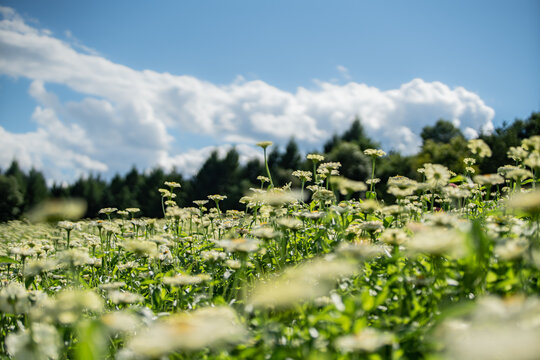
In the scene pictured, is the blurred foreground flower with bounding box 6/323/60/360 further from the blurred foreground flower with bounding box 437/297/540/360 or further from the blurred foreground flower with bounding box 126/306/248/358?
the blurred foreground flower with bounding box 437/297/540/360

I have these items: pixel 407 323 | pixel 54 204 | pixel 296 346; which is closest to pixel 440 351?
pixel 407 323

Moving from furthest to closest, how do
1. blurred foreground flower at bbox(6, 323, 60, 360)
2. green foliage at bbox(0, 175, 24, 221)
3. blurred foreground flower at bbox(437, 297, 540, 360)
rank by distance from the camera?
1. green foliage at bbox(0, 175, 24, 221)
2. blurred foreground flower at bbox(6, 323, 60, 360)
3. blurred foreground flower at bbox(437, 297, 540, 360)

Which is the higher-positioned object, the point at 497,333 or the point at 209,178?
the point at 209,178

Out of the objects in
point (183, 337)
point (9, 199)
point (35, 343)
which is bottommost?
point (35, 343)

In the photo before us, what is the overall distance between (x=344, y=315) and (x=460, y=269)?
2.19 ft

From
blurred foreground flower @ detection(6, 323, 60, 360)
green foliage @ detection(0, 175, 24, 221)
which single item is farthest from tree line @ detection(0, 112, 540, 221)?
blurred foreground flower @ detection(6, 323, 60, 360)

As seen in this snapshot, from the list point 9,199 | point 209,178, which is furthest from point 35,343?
point 9,199

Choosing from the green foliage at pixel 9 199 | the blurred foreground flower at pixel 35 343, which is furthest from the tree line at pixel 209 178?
the blurred foreground flower at pixel 35 343

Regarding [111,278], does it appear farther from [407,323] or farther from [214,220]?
[407,323]

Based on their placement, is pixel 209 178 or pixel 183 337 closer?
pixel 183 337

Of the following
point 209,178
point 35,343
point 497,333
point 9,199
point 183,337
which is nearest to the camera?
point 497,333

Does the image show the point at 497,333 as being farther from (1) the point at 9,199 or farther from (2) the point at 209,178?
(1) the point at 9,199

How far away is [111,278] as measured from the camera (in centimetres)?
319

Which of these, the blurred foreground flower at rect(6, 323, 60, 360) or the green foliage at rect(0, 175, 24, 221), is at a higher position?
the green foliage at rect(0, 175, 24, 221)
